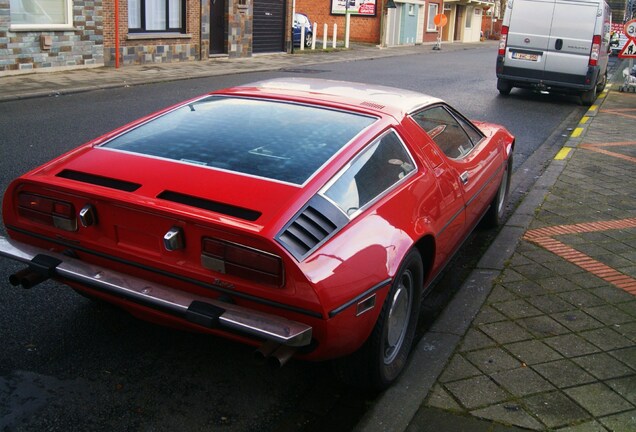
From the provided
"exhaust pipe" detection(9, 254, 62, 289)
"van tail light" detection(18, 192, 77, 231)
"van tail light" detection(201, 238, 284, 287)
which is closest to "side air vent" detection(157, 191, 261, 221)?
"van tail light" detection(201, 238, 284, 287)

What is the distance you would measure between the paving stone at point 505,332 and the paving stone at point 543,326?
58 millimetres

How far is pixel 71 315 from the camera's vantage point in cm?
426

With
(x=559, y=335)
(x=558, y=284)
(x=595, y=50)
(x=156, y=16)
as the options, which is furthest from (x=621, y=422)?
(x=156, y=16)

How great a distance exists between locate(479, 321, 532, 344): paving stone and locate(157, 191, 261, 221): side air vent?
178cm

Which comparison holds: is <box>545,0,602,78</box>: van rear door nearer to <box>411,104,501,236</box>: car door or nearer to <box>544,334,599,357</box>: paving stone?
<box>411,104,501,236</box>: car door

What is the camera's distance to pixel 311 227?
10.4 ft

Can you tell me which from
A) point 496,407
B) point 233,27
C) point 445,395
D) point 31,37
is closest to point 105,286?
point 445,395

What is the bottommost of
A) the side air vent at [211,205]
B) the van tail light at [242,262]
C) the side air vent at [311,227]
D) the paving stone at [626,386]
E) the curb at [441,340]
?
the curb at [441,340]

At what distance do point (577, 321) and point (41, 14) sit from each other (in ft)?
50.7

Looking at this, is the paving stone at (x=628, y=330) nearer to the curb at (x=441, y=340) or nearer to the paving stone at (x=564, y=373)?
the paving stone at (x=564, y=373)

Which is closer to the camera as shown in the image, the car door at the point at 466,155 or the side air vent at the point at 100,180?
the side air vent at the point at 100,180

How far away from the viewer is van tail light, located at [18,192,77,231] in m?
3.49

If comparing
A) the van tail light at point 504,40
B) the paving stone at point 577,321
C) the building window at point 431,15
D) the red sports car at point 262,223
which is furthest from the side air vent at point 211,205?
the building window at point 431,15

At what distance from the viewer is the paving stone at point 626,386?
3545 mm
